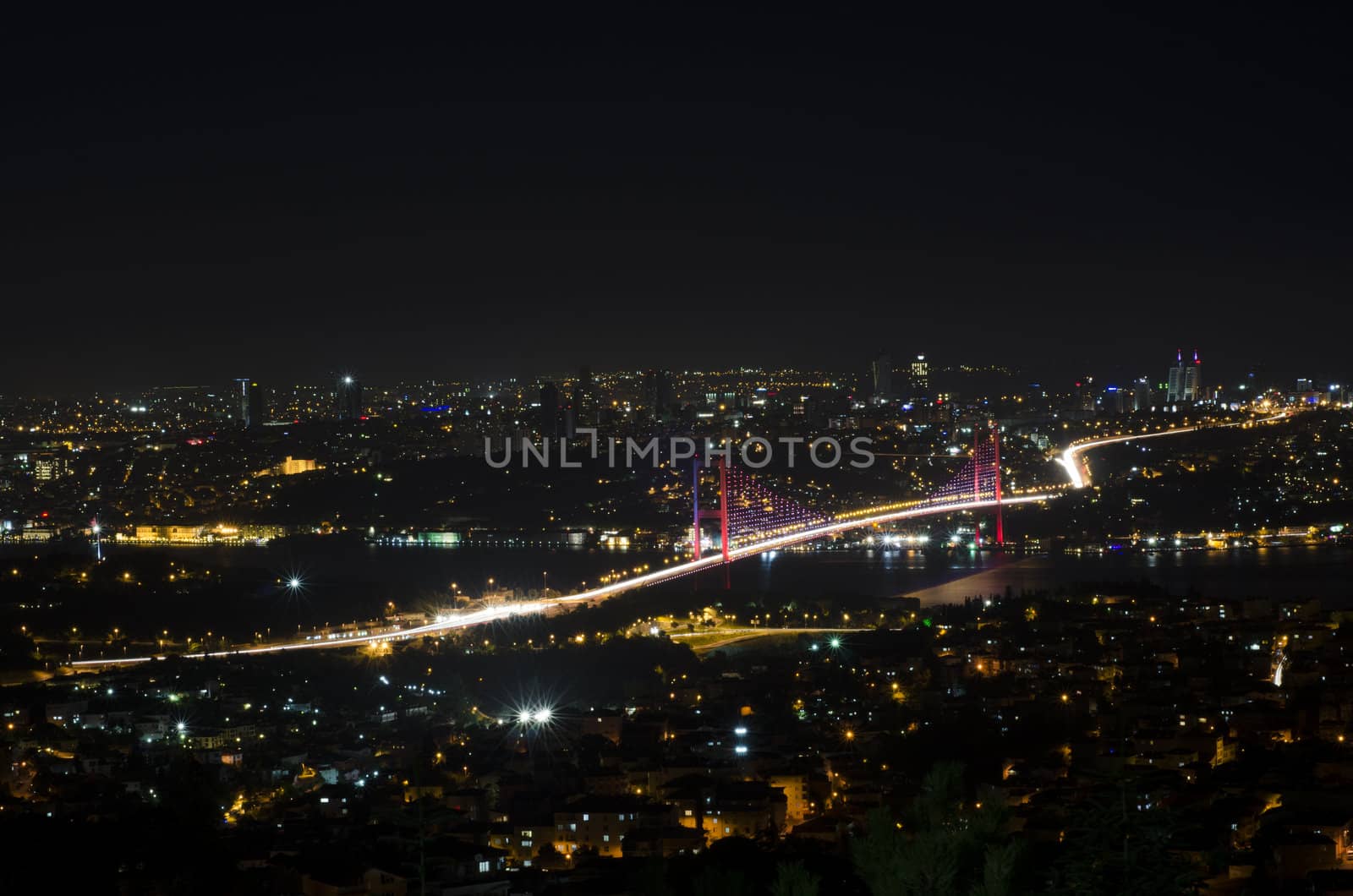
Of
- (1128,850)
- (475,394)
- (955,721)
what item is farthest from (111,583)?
(475,394)

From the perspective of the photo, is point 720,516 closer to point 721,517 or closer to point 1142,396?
point 721,517

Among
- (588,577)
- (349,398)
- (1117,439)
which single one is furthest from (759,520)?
(349,398)

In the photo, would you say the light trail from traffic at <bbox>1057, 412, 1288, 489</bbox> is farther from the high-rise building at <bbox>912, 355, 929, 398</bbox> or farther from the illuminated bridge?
the high-rise building at <bbox>912, 355, 929, 398</bbox>

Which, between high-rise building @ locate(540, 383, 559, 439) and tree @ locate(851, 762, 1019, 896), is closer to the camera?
tree @ locate(851, 762, 1019, 896)

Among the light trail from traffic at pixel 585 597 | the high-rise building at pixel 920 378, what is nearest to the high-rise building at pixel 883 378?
the high-rise building at pixel 920 378

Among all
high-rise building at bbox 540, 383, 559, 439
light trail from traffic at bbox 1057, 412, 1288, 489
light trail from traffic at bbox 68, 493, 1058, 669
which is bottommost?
light trail from traffic at bbox 68, 493, 1058, 669

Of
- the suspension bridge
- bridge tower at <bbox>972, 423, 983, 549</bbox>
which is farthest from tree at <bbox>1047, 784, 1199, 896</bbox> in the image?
bridge tower at <bbox>972, 423, 983, 549</bbox>

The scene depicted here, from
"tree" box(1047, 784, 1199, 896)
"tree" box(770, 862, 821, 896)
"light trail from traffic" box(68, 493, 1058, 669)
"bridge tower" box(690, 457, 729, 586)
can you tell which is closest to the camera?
"tree" box(1047, 784, 1199, 896)
